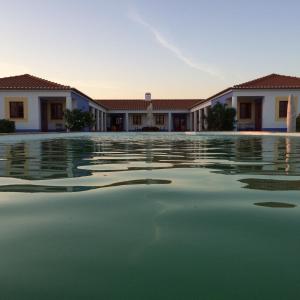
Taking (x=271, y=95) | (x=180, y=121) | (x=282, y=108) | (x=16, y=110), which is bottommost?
(x=180, y=121)

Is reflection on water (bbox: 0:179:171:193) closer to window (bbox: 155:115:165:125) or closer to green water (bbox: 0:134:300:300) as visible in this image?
green water (bbox: 0:134:300:300)

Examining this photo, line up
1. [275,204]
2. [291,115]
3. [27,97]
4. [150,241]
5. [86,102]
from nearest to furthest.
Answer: [150,241] → [275,204] → [291,115] → [27,97] → [86,102]

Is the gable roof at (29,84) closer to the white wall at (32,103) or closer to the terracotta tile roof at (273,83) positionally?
the white wall at (32,103)

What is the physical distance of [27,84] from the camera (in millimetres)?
26234

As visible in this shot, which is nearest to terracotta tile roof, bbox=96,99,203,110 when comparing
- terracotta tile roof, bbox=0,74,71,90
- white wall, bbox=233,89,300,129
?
terracotta tile roof, bbox=0,74,71,90

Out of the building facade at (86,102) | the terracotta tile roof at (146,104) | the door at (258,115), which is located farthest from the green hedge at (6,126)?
the door at (258,115)

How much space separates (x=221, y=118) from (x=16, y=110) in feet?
51.3

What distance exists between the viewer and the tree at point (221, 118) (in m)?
24.5

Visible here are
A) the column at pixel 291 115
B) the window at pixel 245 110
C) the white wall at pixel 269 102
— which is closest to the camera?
the column at pixel 291 115

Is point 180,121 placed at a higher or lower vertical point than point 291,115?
higher

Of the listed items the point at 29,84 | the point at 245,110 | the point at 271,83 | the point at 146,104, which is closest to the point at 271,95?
the point at 271,83

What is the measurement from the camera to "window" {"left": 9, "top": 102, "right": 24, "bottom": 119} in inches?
1030

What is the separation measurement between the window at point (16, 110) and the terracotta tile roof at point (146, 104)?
14.5m

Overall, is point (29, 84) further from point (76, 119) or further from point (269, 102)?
point (269, 102)
